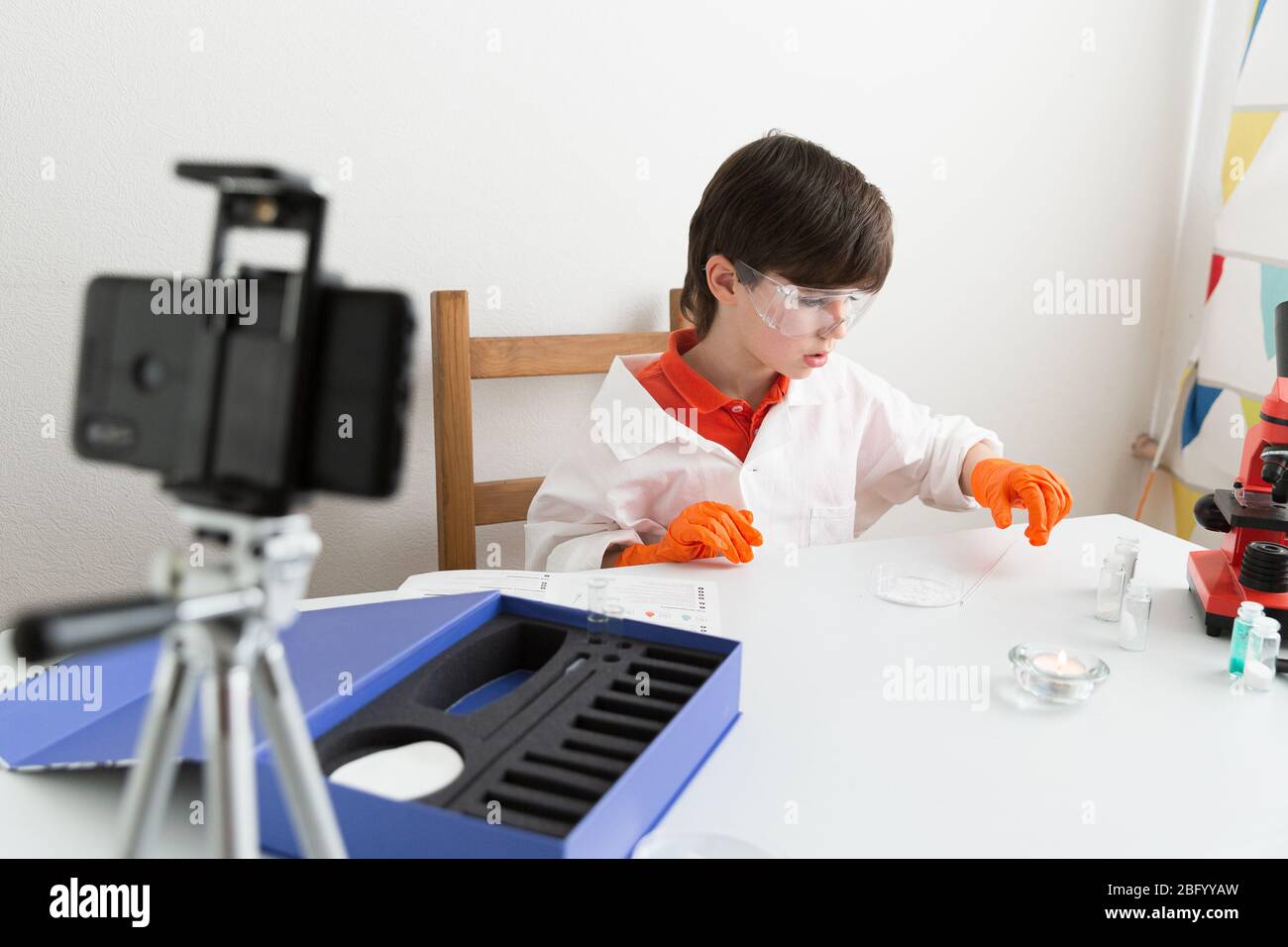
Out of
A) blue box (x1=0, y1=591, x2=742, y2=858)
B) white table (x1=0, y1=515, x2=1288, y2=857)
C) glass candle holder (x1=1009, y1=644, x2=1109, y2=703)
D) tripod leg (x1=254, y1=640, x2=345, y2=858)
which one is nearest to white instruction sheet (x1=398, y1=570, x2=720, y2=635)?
white table (x1=0, y1=515, x2=1288, y2=857)

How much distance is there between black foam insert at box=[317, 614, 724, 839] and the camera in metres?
0.64

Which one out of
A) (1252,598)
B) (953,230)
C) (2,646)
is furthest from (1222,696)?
(953,230)

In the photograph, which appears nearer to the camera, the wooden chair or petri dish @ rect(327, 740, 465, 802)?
petri dish @ rect(327, 740, 465, 802)

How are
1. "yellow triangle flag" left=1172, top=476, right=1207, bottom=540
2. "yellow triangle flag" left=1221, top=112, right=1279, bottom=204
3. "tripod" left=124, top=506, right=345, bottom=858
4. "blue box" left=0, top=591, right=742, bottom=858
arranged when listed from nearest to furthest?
1. "tripod" left=124, top=506, right=345, bottom=858
2. "blue box" left=0, top=591, right=742, bottom=858
3. "yellow triangle flag" left=1221, top=112, right=1279, bottom=204
4. "yellow triangle flag" left=1172, top=476, right=1207, bottom=540

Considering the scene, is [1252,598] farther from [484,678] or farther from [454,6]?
[454,6]

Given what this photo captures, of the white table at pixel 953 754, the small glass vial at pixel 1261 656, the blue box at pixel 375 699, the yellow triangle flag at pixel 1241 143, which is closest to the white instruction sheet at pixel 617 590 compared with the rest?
the white table at pixel 953 754

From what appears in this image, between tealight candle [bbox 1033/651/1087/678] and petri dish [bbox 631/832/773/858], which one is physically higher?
tealight candle [bbox 1033/651/1087/678]

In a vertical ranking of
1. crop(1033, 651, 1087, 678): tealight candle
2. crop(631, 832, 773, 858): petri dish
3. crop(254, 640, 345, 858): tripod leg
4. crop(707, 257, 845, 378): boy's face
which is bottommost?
crop(631, 832, 773, 858): petri dish

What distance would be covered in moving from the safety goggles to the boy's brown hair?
0.04m

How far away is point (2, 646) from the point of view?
3.15 feet

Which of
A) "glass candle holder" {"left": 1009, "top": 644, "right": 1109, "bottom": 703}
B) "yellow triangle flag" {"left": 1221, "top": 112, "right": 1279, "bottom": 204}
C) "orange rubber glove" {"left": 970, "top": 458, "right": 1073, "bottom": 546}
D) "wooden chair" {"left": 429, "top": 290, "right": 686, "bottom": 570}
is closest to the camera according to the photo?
"glass candle holder" {"left": 1009, "top": 644, "right": 1109, "bottom": 703}

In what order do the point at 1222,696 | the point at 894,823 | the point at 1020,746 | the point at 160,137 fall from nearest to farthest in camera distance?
the point at 894,823
the point at 1020,746
the point at 1222,696
the point at 160,137

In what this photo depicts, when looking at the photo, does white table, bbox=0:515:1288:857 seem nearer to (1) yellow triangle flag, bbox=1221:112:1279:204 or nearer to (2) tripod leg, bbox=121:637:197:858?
(2) tripod leg, bbox=121:637:197:858

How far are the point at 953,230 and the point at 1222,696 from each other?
1.52 m
